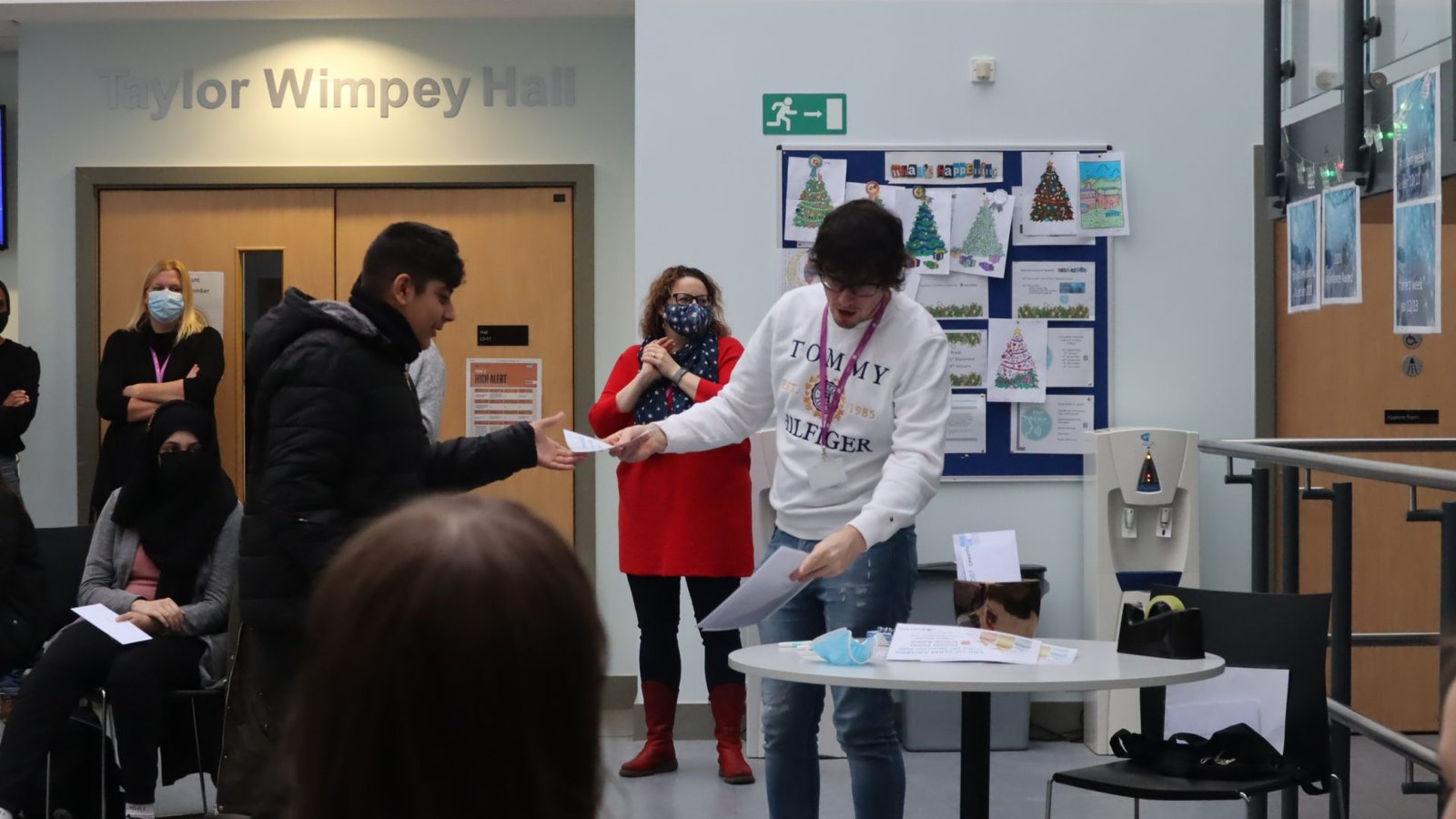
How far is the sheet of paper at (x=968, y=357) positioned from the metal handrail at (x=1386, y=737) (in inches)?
81.8

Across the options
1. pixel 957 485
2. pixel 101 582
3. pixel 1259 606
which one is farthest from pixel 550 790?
pixel 957 485

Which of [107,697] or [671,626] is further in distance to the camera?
[671,626]

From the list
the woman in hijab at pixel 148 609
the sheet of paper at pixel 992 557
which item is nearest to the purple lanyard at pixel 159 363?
the woman in hijab at pixel 148 609

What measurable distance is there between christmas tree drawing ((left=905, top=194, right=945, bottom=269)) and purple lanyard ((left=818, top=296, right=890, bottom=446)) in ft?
6.97

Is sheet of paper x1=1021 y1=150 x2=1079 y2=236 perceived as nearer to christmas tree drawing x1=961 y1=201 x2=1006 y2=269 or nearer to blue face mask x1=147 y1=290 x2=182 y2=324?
christmas tree drawing x1=961 y1=201 x2=1006 y2=269

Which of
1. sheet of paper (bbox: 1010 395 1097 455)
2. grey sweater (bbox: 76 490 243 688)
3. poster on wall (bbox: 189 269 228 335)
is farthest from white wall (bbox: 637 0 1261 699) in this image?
poster on wall (bbox: 189 269 228 335)

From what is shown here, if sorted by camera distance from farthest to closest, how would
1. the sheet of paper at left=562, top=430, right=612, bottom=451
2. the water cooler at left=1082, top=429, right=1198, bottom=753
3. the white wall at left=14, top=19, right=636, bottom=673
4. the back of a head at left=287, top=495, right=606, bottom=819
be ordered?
the white wall at left=14, top=19, right=636, bottom=673 → the water cooler at left=1082, top=429, right=1198, bottom=753 → the sheet of paper at left=562, top=430, right=612, bottom=451 → the back of a head at left=287, top=495, right=606, bottom=819

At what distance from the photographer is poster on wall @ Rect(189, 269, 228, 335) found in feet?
19.0

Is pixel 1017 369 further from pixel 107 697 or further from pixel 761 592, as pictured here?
pixel 107 697

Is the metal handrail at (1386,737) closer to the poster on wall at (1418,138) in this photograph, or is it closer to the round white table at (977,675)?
the round white table at (977,675)

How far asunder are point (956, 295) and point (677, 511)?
1377 mm

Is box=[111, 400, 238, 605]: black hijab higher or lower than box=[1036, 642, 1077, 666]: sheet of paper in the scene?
higher

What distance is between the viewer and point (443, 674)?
2.66 feet

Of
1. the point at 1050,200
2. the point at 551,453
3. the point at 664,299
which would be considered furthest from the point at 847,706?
the point at 1050,200
